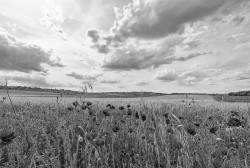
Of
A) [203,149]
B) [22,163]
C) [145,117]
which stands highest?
[145,117]

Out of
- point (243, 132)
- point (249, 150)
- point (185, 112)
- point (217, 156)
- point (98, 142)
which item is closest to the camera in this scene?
point (98, 142)

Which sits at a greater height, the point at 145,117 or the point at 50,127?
the point at 145,117

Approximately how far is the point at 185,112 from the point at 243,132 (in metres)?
2.09

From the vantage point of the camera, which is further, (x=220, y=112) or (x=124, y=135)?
(x=220, y=112)

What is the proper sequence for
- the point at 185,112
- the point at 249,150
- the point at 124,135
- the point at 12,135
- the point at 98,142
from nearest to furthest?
the point at 12,135
the point at 98,142
the point at 249,150
the point at 124,135
the point at 185,112

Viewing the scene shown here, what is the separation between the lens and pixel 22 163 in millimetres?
2494

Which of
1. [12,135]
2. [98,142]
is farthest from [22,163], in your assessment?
[12,135]

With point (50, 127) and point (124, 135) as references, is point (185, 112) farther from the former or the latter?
point (50, 127)

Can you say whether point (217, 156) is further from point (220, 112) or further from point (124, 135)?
point (220, 112)

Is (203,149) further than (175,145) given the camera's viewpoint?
No

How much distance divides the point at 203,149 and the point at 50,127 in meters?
2.83

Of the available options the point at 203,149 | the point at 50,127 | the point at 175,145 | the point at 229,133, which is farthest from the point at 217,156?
the point at 50,127

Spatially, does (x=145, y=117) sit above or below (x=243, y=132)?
above

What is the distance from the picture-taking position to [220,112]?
20.0 ft
